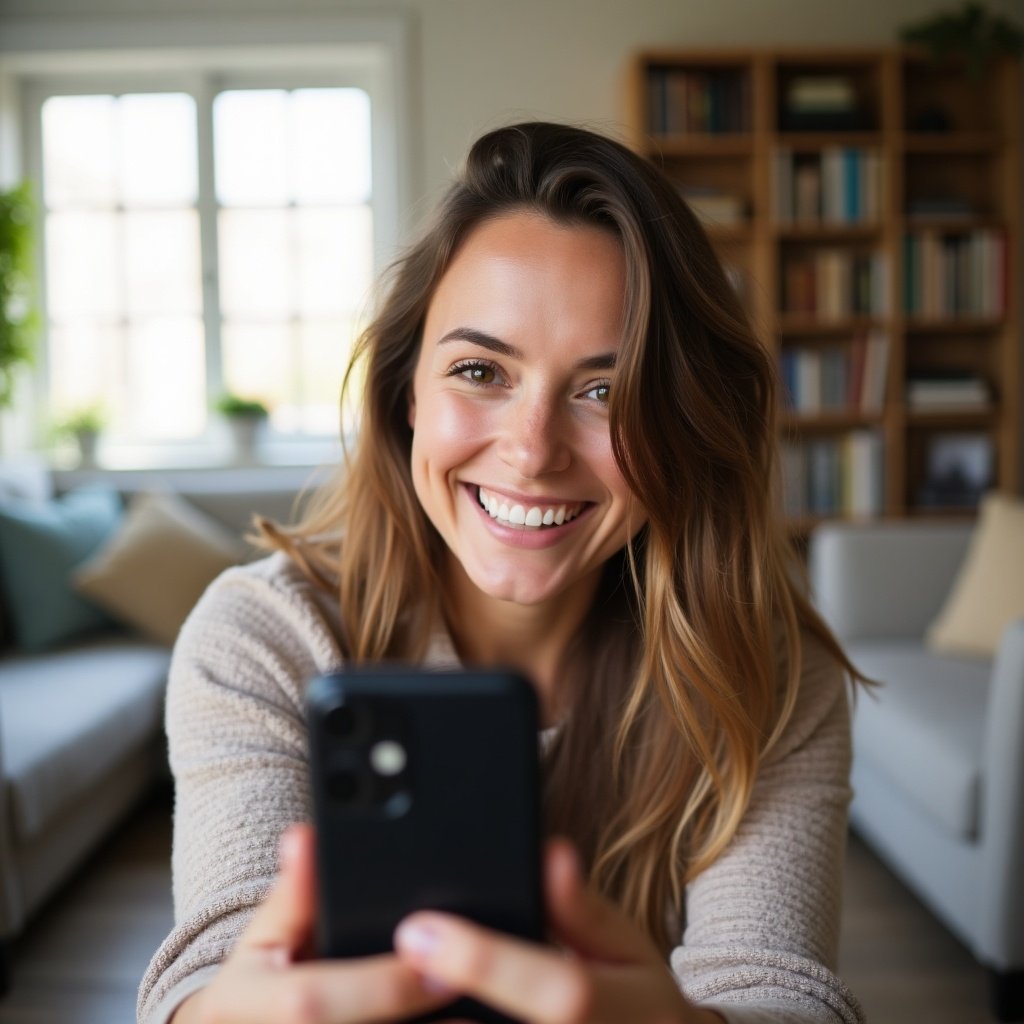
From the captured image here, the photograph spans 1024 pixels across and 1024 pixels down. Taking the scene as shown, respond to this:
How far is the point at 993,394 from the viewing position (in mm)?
4676

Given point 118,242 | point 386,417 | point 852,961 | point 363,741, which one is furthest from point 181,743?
point 118,242

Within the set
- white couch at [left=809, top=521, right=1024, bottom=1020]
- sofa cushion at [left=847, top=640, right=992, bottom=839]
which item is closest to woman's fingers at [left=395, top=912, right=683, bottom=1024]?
white couch at [left=809, top=521, right=1024, bottom=1020]

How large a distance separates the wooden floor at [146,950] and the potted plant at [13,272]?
2054mm

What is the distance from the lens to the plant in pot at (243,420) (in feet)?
15.1

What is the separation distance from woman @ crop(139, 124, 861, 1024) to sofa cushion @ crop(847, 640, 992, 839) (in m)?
1.06

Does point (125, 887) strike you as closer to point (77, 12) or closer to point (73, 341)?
point (73, 341)

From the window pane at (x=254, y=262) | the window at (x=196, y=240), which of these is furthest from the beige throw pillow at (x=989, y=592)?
the window pane at (x=254, y=262)

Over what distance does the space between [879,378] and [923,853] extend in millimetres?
2560

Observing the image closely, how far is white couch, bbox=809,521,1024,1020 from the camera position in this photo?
200cm

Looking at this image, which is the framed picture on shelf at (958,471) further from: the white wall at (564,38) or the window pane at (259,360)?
the window pane at (259,360)

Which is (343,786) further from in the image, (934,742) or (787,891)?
(934,742)

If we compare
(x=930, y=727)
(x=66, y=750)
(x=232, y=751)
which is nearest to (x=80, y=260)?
(x=66, y=750)

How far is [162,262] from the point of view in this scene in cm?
479

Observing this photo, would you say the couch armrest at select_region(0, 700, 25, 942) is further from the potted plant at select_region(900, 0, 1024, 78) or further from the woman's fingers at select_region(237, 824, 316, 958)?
the potted plant at select_region(900, 0, 1024, 78)
